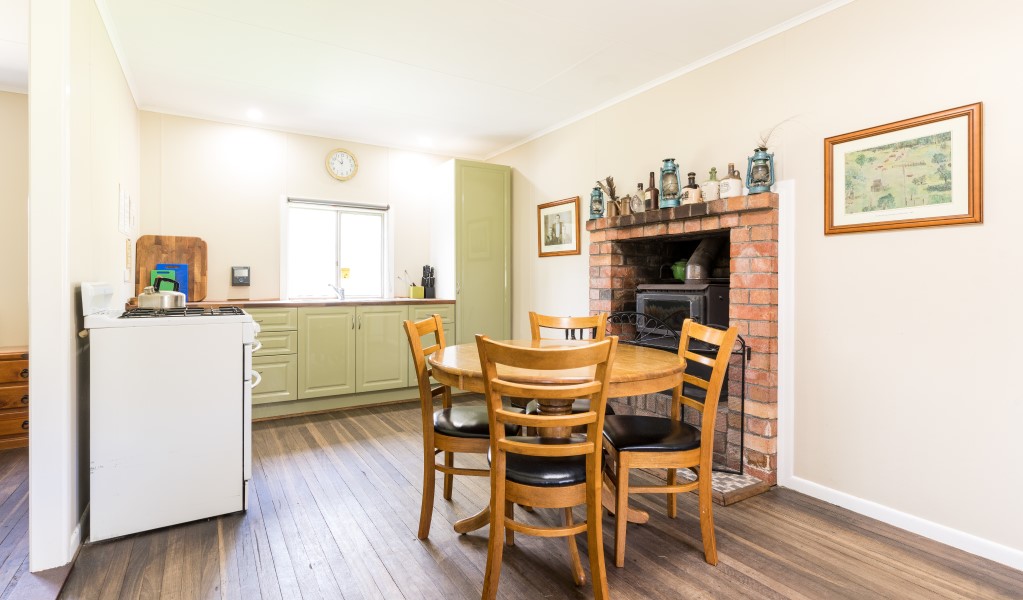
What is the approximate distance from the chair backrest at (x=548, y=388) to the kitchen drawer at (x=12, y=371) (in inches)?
140

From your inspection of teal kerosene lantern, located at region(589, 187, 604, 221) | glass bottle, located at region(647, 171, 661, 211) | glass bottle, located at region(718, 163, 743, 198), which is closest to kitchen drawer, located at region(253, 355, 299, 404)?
teal kerosene lantern, located at region(589, 187, 604, 221)

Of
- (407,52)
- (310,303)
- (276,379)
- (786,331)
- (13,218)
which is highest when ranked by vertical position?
(407,52)

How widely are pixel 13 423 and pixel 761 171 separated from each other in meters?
4.95

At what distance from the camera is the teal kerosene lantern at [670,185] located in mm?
3225

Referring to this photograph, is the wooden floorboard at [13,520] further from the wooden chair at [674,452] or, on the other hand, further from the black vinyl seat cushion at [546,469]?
the wooden chair at [674,452]

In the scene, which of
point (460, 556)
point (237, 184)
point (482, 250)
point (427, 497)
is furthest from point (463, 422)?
point (237, 184)

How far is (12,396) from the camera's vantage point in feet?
10.7

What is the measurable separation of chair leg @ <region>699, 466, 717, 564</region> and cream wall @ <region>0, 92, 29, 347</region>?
4708 mm

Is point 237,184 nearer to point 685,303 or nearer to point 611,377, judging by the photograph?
point 685,303

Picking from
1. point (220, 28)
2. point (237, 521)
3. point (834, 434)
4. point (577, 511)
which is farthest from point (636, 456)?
point (220, 28)

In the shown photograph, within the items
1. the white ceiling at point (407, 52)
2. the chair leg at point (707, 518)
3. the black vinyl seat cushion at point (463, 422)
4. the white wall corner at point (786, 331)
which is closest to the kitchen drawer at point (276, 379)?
the white ceiling at point (407, 52)

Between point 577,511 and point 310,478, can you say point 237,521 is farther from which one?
point 577,511

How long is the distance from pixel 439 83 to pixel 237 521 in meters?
3.04

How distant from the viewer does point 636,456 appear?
6.27ft
